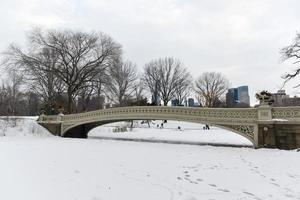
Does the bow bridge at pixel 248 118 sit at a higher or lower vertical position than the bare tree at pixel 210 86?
lower

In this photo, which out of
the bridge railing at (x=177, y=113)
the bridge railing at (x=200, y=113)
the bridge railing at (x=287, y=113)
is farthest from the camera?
the bridge railing at (x=177, y=113)

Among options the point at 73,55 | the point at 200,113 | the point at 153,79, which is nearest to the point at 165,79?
the point at 153,79

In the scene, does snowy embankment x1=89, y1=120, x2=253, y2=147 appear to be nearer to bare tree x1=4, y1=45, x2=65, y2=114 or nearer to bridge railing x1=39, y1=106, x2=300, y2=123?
bridge railing x1=39, y1=106, x2=300, y2=123

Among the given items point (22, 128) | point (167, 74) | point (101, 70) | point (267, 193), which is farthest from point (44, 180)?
point (167, 74)

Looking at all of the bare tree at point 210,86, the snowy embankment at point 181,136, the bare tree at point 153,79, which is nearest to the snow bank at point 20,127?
the snowy embankment at point 181,136

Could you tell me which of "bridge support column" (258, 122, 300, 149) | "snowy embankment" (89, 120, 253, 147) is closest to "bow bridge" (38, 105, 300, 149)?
"bridge support column" (258, 122, 300, 149)

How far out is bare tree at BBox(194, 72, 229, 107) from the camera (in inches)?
2596

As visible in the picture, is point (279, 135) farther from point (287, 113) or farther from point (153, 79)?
point (153, 79)

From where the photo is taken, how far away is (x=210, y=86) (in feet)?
218

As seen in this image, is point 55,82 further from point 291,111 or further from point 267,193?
point 267,193

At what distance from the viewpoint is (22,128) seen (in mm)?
28281

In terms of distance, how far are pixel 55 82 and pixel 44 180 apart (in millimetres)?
32420

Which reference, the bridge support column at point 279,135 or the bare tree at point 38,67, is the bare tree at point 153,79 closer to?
the bare tree at point 38,67

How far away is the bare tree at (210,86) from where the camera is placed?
65.9 metres
